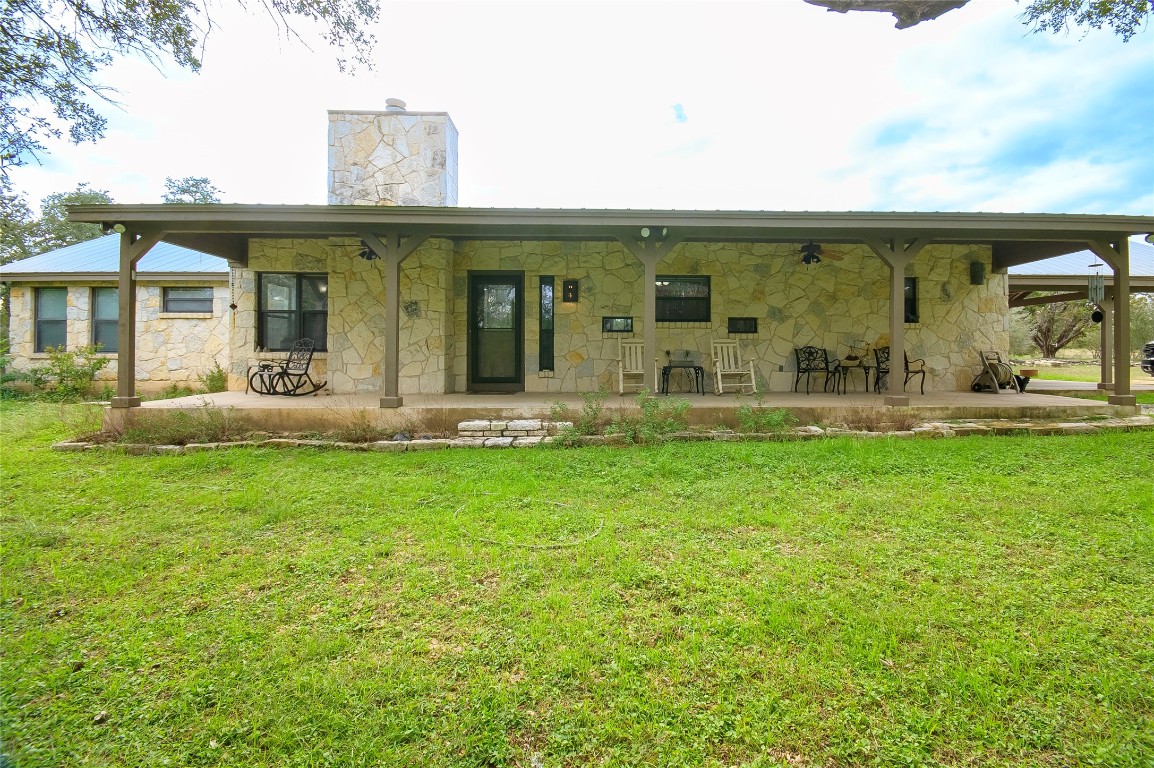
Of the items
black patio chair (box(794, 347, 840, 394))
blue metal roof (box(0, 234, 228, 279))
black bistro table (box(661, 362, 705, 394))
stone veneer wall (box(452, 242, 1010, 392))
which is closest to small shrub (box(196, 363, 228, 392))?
blue metal roof (box(0, 234, 228, 279))

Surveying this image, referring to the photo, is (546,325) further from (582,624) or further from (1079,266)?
(1079,266)

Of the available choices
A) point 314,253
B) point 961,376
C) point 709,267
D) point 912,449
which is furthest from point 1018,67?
point 314,253

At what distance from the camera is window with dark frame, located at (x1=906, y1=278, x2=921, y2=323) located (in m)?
8.23

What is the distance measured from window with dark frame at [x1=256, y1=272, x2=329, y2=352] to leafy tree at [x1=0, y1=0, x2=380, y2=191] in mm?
4276

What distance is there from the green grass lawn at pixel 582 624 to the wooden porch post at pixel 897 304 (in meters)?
2.45

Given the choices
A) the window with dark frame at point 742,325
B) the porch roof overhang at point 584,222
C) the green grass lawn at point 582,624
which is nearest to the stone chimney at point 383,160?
the porch roof overhang at point 584,222

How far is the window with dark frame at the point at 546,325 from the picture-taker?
7996 mm

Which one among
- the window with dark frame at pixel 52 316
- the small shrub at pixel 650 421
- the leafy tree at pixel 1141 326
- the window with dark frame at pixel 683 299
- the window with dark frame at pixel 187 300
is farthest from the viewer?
the leafy tree at pixel 1141 326

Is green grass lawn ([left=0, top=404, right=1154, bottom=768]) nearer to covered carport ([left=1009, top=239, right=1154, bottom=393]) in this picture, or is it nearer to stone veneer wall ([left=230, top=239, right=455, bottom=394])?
stone veneer wall ([left=230, top=239, right=455, bottom=394])

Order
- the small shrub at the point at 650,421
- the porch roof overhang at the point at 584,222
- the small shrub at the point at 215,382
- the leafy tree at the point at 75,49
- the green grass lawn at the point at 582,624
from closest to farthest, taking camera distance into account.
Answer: the green grass lawn at the point at 582,624, the leafy tree at the point at 75,49, the small shrub at the point at 650,421, the porch roof overhang at the point at 584,222, the small shrub at the point at 215,382

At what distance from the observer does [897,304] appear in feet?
20.5

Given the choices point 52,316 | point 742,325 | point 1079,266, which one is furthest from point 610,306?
point 52,316

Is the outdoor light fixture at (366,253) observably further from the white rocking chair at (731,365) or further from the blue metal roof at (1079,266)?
the blue metal roof at (1079,266)

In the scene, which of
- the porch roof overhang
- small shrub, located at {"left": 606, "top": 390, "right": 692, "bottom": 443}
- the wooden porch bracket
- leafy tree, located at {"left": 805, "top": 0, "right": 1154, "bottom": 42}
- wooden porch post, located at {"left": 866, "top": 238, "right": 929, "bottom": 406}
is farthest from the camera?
wooden porch post, located at {"left": 866, "top": 238, "right": 929, "bottom": 406}
